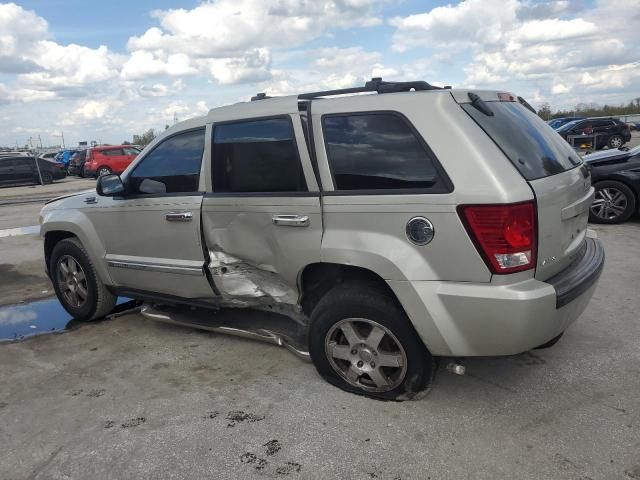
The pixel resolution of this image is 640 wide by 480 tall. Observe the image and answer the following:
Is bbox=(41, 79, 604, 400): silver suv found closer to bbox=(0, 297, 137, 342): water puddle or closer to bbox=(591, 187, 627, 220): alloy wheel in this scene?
bbox=(0, 297, 137, 342): water puddle

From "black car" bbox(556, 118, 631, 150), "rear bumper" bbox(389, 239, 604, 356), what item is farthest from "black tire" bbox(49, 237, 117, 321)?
"black car" bbox(556, 118, 631, 150)

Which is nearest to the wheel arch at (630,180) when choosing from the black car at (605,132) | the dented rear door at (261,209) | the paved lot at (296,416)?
the paved lot at (296,416)

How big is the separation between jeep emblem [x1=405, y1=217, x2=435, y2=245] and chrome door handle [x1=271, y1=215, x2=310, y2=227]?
27.4 inches

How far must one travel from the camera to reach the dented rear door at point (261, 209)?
338 cm

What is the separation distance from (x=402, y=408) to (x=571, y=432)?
0.92m

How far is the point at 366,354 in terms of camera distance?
128 inches

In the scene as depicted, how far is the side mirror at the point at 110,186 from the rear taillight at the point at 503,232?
9.28 ft

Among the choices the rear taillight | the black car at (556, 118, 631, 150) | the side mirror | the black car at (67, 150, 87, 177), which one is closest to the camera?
the rear taillight

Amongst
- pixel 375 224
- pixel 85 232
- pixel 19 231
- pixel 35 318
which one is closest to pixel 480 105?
pixel 375 224

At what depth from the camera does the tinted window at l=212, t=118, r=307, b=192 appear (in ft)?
11.4

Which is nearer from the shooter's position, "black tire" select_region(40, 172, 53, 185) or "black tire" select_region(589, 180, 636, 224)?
"black tire" select_region(589, 180, 636, 224)

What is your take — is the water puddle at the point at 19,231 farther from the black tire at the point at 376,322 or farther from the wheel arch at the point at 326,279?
the black tire at the point at 376,322

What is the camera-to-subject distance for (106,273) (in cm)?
470

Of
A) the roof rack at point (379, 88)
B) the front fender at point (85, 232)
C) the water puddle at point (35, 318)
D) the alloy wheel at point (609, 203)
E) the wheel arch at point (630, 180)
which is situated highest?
the roof rack at point (379, 88)
